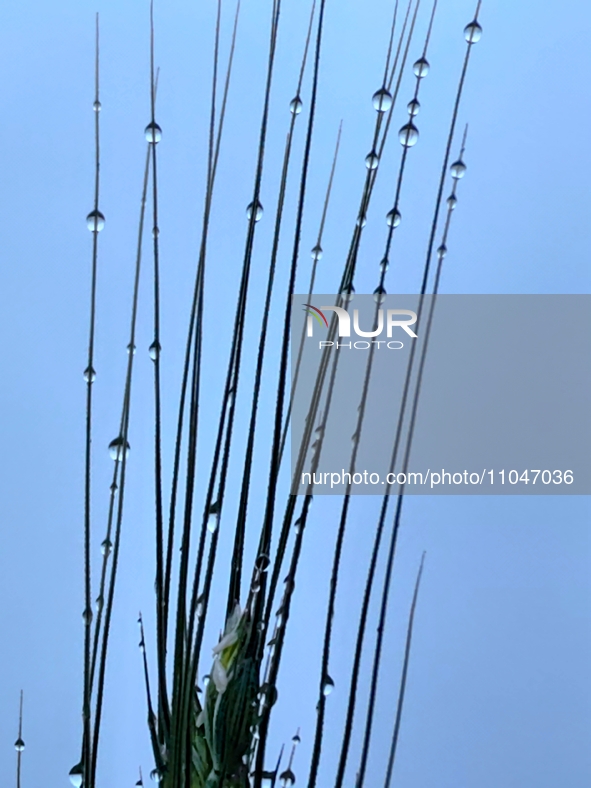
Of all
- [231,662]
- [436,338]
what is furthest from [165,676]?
[436,338]

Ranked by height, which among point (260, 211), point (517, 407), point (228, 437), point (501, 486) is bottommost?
point (228, 437)

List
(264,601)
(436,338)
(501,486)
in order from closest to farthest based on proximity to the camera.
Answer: (264,601)
(436,338)
(501,486)

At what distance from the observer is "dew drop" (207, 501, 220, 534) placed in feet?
0.94

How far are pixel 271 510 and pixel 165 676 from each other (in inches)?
3.0

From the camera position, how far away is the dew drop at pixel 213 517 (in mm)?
286

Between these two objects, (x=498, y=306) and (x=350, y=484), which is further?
(x=498, y=306)

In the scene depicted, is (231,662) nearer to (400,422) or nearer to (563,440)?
(400,422)

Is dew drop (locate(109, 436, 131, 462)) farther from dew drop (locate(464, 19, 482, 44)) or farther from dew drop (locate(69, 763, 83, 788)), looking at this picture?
dew drop (locate(464, 19, 482, 44))

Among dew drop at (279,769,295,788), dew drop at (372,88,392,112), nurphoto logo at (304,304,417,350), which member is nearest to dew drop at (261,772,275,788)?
dew drop at (279,769,295,788)

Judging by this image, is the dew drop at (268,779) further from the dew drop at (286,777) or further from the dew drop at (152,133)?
the dew drop at (152,133)

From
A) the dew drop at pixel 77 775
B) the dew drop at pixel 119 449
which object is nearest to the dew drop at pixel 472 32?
the dew drop at pixel 119 449

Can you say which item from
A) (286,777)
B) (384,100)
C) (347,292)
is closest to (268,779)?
(286,777)

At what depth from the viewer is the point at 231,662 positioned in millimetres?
279

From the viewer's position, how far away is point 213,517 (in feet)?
1.00
